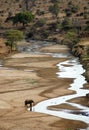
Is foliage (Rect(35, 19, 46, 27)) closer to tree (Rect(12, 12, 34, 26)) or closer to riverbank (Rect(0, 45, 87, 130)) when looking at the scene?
tree (Rect(12, 12, 34, 26))

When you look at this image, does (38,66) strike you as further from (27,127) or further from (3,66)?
(27,127)

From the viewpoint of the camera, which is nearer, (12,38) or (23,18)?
(12,38)

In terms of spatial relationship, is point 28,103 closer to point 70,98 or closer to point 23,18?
point 70,98

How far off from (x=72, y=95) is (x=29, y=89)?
21.6ft

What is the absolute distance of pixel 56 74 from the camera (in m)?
70.9

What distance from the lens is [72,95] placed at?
5422cm

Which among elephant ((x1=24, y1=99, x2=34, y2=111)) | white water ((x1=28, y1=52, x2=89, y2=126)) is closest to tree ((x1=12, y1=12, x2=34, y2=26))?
white water ((x1=28, y1=52, x2=89, y2=126))

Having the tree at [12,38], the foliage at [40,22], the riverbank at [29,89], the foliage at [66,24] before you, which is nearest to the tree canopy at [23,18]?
the foliage at [40,22]

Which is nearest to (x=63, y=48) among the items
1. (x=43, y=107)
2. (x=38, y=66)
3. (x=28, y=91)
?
(x=38, y=66)

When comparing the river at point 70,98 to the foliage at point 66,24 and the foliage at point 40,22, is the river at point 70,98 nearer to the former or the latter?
the foliage at point 66,24

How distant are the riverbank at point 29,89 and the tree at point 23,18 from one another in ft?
168

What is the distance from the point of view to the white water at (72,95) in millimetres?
44094

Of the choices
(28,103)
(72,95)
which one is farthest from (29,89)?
(28,103)

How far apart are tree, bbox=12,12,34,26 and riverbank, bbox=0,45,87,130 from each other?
5108 centimetres
